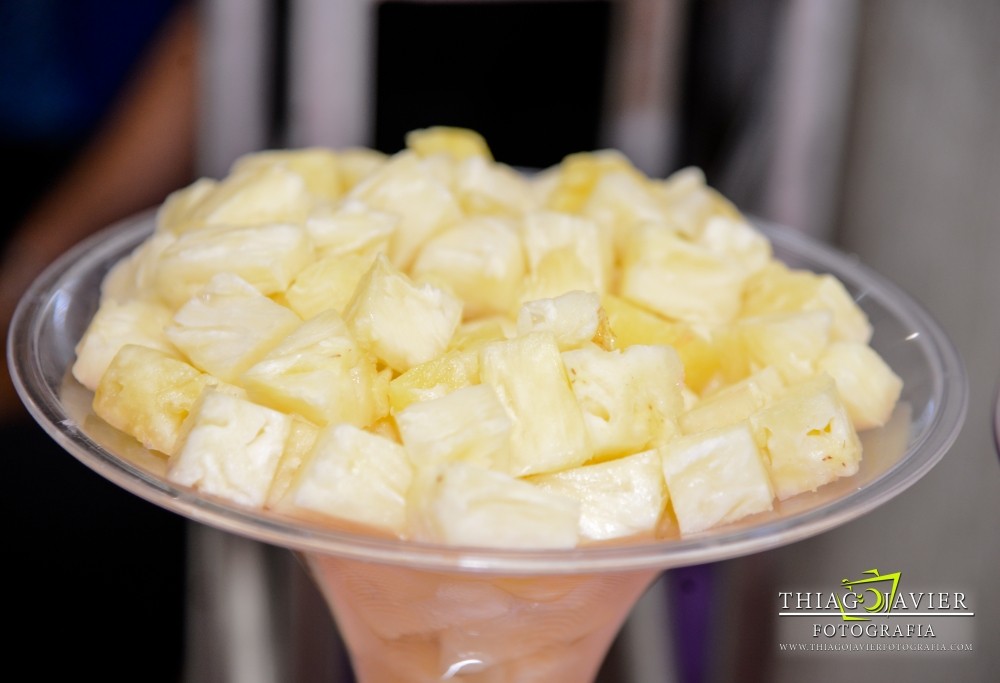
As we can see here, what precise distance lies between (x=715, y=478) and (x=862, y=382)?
23 cm

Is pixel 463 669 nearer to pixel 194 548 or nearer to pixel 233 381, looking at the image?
pixel 233 381

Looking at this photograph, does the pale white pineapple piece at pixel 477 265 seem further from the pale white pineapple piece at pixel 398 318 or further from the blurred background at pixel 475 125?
the blurred background at pixel 475 125

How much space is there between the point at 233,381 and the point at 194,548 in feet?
3.10

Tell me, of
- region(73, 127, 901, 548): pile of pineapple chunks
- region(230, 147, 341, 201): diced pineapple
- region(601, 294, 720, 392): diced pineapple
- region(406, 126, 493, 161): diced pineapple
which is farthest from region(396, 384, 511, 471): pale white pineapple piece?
region(406, 126, 493, 161): diced pineapple

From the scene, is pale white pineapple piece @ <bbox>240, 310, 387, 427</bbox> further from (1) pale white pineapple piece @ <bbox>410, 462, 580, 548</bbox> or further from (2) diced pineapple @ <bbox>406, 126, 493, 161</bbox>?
(2) diced pineapple @ <bbox>406, 126, 493, 161</bbox>

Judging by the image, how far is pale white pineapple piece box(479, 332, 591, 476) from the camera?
0.69 m

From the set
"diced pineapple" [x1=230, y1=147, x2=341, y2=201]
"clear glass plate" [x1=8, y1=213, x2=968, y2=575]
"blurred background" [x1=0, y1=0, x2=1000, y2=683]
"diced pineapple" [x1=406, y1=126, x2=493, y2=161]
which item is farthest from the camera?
"blurred background" [x1=0, y1=0, x2=1000, y2=683]

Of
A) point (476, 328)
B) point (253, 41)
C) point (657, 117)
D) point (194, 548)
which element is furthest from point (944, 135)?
point (194, 548)

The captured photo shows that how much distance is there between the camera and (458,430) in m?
0.66

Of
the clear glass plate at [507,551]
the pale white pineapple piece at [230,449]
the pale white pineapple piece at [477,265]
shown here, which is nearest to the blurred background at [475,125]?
the clear glass plate at [507,551]

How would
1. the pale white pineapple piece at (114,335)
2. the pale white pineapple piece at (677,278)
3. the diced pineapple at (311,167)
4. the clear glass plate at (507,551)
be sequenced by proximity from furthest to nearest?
1. the diced pineapple at (311,167)
2. the pale white pineapple piece at (677,278)
3. the pale white pineapple piece at (114,335)
4. the clear glass plate at (507,551)

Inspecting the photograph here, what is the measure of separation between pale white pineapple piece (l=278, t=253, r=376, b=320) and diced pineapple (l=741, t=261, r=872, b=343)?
0.38 m

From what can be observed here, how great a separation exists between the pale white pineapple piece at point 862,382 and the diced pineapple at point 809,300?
2.2 inches

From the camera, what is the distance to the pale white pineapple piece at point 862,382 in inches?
32.0
